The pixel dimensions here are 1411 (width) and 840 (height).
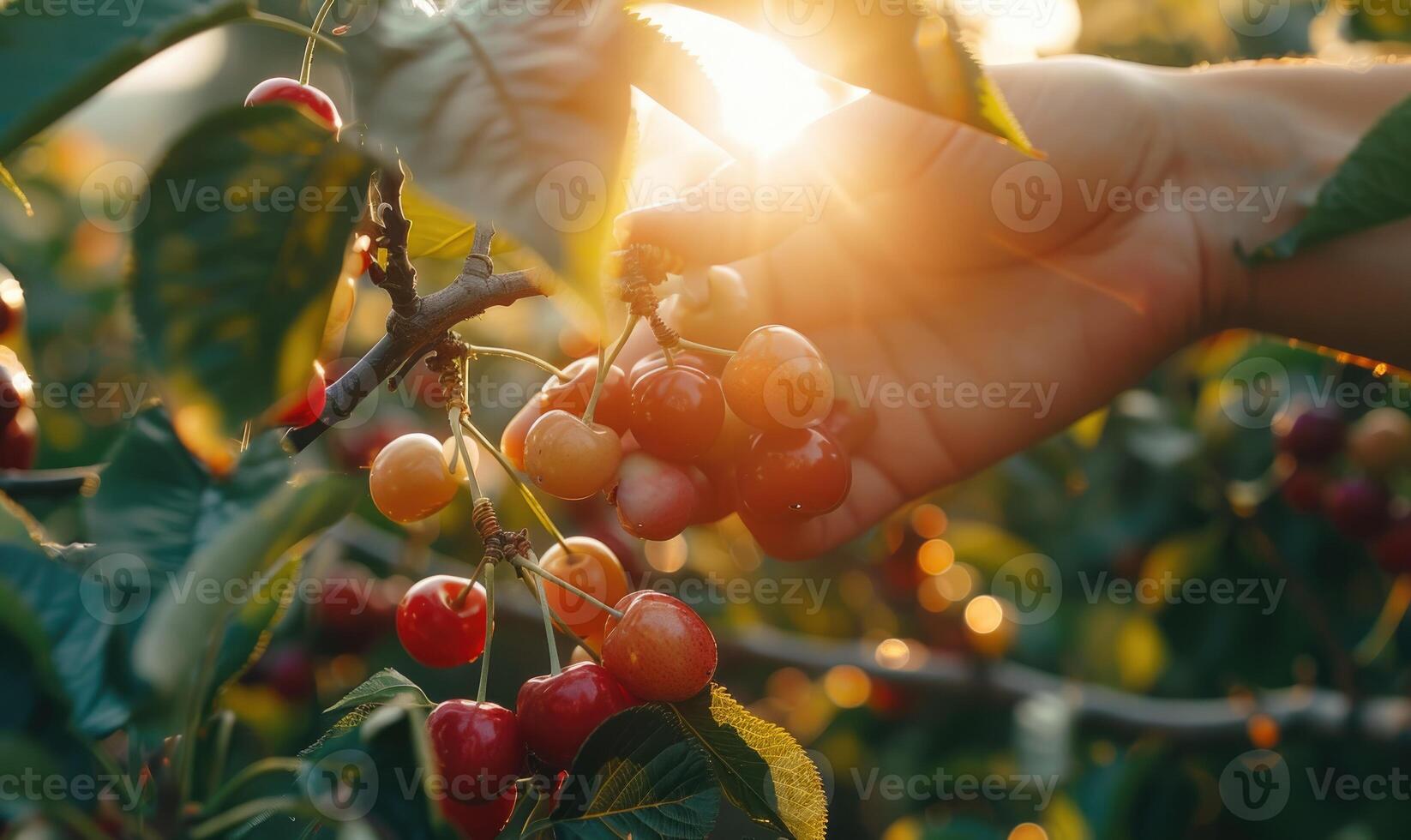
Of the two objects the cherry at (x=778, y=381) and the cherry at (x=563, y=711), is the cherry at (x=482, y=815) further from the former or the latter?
the cherry at (x=778, y=381)

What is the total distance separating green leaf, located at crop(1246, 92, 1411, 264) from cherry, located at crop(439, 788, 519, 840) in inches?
42.0

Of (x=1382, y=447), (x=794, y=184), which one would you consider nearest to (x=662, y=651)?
(x=794, y=184)

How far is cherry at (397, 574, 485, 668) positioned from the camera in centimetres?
80

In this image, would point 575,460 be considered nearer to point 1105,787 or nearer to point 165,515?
point 165,515

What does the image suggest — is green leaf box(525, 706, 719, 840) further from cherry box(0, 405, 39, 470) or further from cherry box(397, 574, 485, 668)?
cherry box(0, 405, 39, 470)

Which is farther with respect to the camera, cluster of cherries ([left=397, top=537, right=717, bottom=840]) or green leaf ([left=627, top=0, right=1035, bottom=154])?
cluster of cherries ([left=397, top=537, right=717, bottom=840])

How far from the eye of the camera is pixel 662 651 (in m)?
0.70

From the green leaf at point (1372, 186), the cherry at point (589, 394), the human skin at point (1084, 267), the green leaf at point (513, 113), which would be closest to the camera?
the green leaf at point (513, 113)

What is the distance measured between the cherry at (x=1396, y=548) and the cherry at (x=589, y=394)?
5.81ft

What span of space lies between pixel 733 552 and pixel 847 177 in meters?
1.38

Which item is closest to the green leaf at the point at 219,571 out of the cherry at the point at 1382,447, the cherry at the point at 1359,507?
the cherry at the point at 1359,507

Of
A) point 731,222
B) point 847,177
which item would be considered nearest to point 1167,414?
point 847,177

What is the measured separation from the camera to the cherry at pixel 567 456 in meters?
0.80

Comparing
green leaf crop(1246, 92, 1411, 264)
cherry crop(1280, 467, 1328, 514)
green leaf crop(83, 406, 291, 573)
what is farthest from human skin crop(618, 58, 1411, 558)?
green leaf crop(83, 406, 291, 573)
